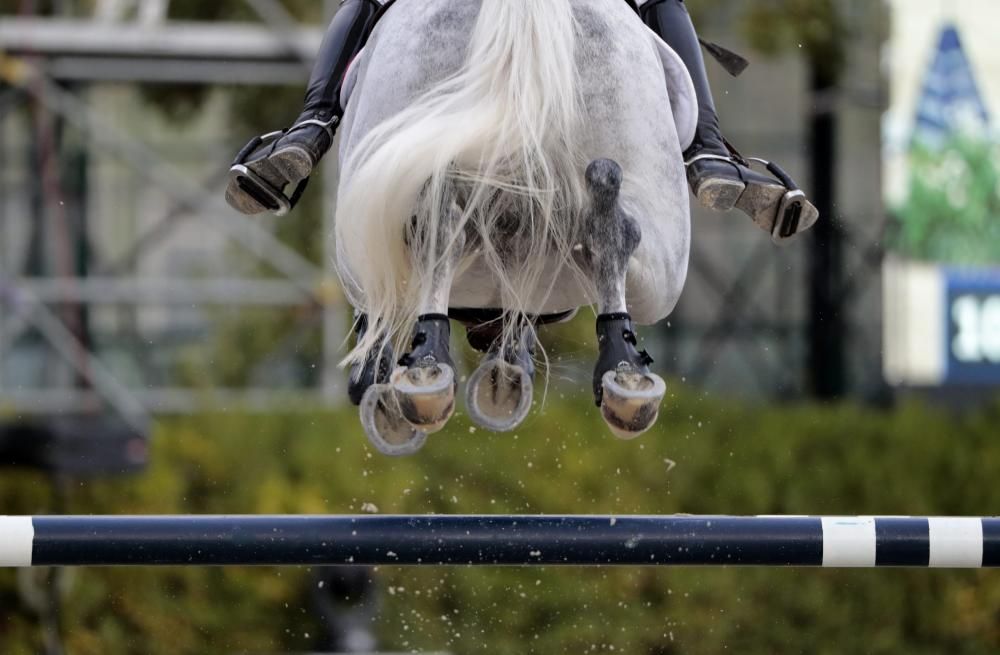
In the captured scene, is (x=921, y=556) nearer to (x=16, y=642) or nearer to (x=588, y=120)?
(x=588, y=120)

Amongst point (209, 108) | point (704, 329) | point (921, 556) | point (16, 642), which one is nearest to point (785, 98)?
point (704, 329)

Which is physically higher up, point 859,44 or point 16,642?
point 859,44

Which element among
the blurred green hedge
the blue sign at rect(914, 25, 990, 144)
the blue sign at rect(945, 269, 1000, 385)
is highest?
the blue sign at rect(914, 25, 990, 144)

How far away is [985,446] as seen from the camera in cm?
830

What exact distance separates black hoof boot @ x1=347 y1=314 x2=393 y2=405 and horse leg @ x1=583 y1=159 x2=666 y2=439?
23.9 inches

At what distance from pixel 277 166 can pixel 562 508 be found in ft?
13.8

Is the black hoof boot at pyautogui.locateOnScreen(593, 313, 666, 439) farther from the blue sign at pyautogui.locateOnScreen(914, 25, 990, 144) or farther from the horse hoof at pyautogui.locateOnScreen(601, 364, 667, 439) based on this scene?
the blue sign at pyautogui.locateOnScreen(914, 25, 990, 144)

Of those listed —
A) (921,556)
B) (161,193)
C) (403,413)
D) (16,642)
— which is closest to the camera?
(403,413)

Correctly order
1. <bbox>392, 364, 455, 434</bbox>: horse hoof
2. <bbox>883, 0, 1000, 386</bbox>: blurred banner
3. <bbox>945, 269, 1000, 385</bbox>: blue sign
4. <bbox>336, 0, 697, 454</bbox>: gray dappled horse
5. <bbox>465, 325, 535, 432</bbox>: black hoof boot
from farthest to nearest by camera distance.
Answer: <bbox>883, 0, 1000, 386</bbox>: blurred banner < <bbox>945, 269, 1000, 385</bbox>: blue sign < <bbox>465, 325, 535, 432</bbox>: black hoof boot < <bbox>336, 0, 697, 454</bbox>: gray dappled horse < <bbox>392, 364, 455, 434</bbox>: horse hoof

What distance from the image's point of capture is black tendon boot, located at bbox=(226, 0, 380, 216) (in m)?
3.71

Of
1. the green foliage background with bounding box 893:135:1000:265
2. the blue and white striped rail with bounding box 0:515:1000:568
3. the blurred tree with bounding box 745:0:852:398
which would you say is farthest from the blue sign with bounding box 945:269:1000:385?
the blue and white striped rail with bounding box 0:515:1000:568

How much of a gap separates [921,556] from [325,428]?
15.7 ft

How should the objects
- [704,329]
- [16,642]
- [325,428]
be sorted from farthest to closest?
[704,329]
[325,428]
[16,642]

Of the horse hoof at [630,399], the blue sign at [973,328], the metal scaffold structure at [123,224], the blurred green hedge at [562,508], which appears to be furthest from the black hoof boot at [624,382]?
the blue sign at [973,328]
